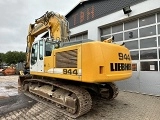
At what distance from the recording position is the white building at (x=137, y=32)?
28.0 feet

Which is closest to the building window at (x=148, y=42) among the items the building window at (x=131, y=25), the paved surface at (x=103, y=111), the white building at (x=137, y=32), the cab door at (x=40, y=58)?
the white building at (x=137, y=32)

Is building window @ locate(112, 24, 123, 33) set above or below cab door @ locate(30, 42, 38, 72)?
above

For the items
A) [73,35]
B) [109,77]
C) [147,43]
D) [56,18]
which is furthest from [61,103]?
[73,35]

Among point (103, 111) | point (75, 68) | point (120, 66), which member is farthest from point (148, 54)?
point (75, 68)

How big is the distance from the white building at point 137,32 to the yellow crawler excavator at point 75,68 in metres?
2.94

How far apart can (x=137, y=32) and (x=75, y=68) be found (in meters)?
5.87

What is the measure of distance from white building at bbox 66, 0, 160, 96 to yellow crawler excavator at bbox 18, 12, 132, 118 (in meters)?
2.94

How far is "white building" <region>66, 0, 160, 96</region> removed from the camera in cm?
853

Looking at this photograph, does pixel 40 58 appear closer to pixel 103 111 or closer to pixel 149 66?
pixel 103 111

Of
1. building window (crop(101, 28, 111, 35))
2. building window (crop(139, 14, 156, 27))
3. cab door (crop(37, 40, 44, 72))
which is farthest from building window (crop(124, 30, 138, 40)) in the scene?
cab door (crop(37, 40, 44, 72))

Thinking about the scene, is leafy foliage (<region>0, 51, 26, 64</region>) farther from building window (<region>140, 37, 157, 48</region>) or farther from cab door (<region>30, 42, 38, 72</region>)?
building window (<region>140, 37, 157, 48</region>)

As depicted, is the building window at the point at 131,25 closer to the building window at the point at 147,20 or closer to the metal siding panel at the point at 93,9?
the building window at the point at 147,20

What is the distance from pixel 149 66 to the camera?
877 centimetres

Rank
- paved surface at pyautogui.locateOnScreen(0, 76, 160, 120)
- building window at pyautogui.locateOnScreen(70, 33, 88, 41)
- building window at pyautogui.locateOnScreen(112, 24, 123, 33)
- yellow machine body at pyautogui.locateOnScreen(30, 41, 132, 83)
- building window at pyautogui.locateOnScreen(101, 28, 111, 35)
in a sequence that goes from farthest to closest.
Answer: building window at pyautogui.locateOnScreen(70, 33, 88, 41) → building window at pyautogui.locateOnScreen(101, 28, 111, 35) → building window at pyautogui.locateOnScreen(112, 24, 123, 33) → paved surface at pyautogui.locateOnScreen(0, 76, 160, 120) → yellow machine body at pyautogui.locateOnScreen(30, 41, 132, 83)
